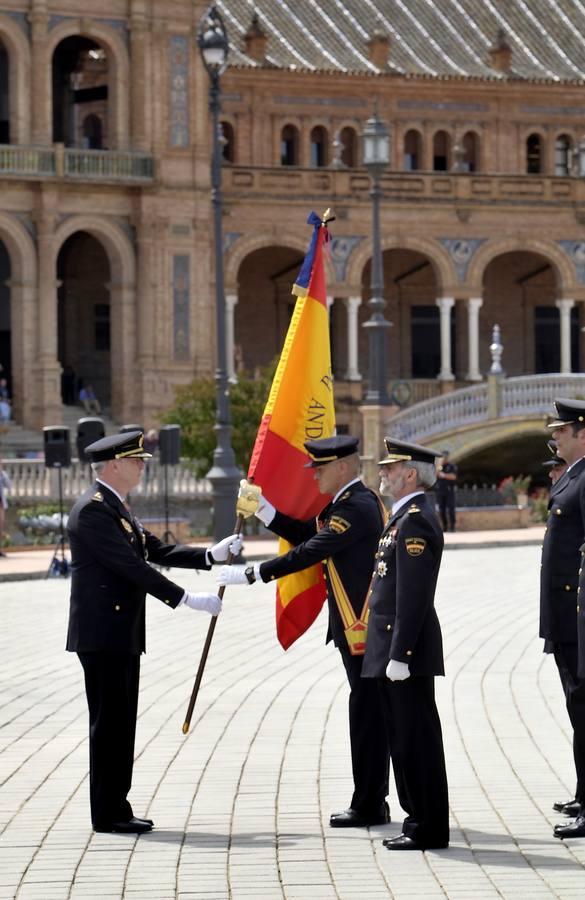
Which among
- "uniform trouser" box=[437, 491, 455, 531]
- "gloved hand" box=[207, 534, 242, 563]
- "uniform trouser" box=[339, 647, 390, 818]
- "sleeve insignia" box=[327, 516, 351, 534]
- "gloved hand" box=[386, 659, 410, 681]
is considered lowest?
"uniform trouser" box=[437, 491, 455, 531]

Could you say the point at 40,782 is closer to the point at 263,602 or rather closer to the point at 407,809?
the point at 407,809

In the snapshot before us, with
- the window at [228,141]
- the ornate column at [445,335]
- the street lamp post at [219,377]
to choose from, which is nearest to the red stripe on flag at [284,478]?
the street lamp post at [219,377]

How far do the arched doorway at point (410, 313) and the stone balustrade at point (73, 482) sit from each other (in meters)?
19.6

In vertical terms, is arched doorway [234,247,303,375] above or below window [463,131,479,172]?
below

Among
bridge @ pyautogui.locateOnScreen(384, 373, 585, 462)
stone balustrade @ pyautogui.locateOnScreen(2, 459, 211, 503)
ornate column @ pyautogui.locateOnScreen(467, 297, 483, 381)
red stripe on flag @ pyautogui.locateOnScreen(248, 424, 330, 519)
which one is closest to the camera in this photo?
red stripe on flag @ pyautogui.locateOnScreen(248, 424, 330, 519)

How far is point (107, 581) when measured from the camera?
10.4m

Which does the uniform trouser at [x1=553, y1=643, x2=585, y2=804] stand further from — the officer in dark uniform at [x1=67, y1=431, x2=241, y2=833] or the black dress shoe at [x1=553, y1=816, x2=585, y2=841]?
the officer in dark uniform at [x1=67, y1=431, x2=241, y2=833]

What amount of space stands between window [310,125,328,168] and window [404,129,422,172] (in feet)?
7.71

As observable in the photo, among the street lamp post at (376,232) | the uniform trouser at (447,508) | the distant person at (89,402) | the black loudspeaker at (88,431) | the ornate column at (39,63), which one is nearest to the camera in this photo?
the black loudspeaker at (88,431)

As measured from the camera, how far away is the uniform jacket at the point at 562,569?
34.5 ft

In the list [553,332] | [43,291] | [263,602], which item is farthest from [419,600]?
[553,332]

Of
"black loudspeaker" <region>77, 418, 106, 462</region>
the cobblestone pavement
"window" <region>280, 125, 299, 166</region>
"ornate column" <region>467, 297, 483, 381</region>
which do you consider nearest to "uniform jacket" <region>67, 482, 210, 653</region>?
the cobblestone pavement

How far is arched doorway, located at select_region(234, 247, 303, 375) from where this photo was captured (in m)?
57.5

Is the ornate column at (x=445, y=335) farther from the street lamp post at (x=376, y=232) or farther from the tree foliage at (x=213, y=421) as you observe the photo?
the tree foliage at (x=213, y=421)
